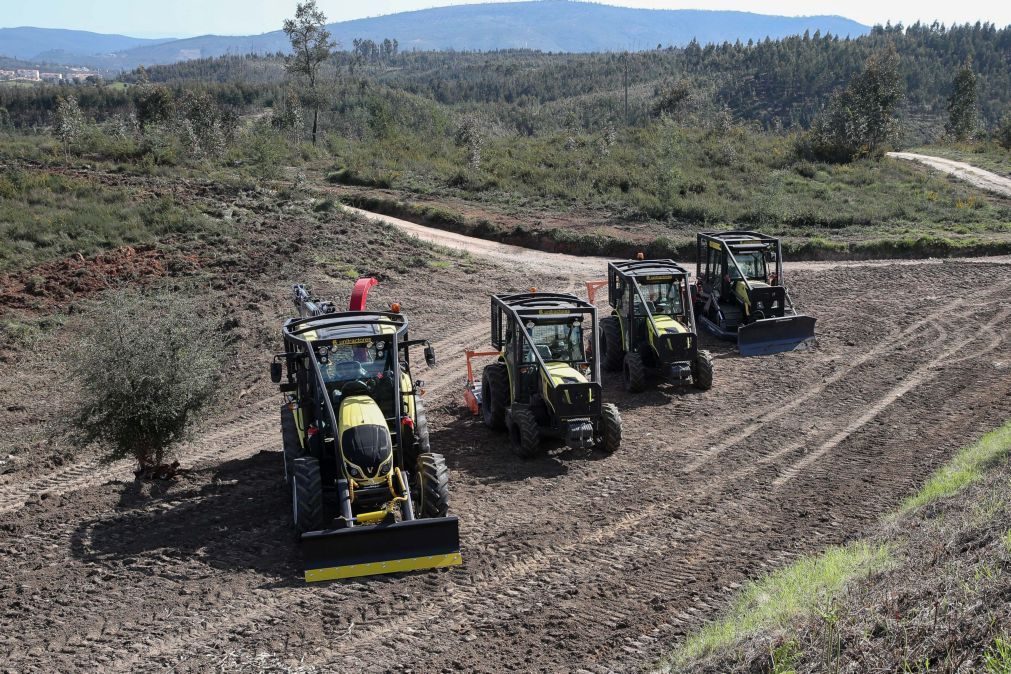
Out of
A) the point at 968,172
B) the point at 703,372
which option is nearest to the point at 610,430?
the point at 703,372

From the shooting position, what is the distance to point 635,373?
16297mm

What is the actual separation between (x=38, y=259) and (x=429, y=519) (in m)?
19.5

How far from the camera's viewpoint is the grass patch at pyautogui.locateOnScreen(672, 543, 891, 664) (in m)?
7.07

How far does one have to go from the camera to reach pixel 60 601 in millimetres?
8922

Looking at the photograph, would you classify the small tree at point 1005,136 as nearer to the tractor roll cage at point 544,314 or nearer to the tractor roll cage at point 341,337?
the tractor roll cage at point 544,314

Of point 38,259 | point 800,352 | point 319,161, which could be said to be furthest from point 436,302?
point 319,161

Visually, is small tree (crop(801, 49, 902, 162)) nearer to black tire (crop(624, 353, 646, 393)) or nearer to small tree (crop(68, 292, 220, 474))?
black tire (crop(624, 353, 646, 393))

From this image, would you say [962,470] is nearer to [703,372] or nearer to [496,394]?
[703,372]

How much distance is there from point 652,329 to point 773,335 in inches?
155

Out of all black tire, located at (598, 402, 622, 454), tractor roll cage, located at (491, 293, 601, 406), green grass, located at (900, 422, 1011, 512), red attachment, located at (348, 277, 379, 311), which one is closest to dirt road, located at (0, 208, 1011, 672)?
black tire, located at (598, 402, 622, 454)

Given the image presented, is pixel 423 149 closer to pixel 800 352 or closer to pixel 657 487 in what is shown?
pixel 800 352

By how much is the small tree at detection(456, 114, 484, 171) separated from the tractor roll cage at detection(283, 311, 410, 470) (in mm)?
33566

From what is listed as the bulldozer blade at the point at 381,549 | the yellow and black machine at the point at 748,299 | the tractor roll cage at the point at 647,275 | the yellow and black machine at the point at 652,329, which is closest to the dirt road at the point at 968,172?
the yellow and black machine at the point at 748,299

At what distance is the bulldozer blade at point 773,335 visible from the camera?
18656mm
